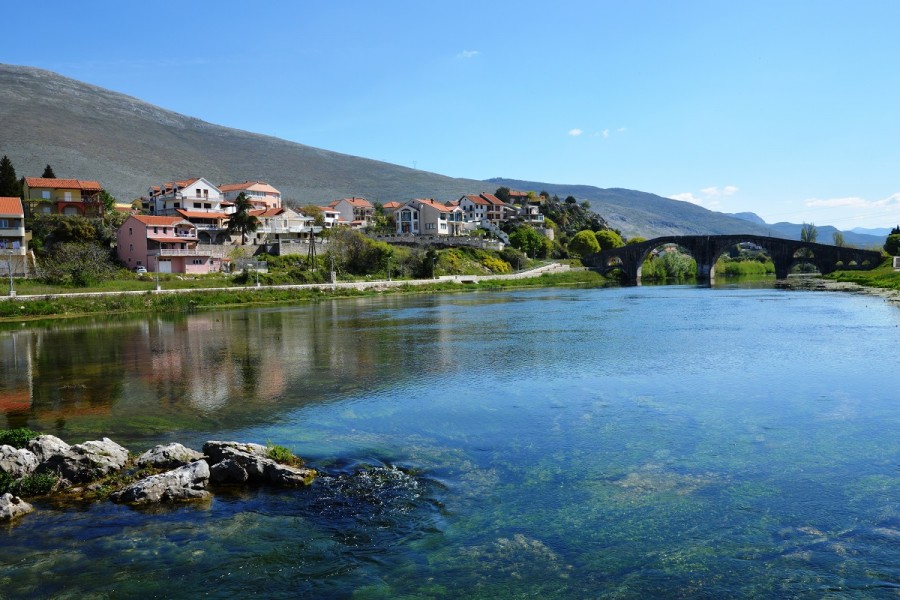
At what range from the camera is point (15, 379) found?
24.8 meters

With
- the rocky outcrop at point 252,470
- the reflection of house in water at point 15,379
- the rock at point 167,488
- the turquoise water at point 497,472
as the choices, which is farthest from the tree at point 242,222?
the rock at point 167,488

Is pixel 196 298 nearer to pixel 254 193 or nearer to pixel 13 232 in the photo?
pixel 13 232

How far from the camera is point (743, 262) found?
457 feet

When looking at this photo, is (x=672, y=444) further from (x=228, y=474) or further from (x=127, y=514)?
(x=127, y=514)

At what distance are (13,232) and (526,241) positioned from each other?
7899 cm

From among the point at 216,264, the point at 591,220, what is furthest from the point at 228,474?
the point at 591,220

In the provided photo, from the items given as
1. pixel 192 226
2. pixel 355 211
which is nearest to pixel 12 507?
pixel 192 226

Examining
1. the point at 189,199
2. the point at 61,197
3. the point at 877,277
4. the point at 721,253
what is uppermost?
the point at 189,199

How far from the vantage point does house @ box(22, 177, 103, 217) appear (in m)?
70.7

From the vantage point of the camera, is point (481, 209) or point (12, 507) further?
point (481, 209)

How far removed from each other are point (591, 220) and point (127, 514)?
156069 millimetres

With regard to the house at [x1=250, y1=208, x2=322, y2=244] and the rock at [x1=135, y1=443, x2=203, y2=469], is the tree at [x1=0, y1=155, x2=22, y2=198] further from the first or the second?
the rock at [x1=135, y1=443, x2=203, y2=469]

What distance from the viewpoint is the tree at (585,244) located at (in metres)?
124

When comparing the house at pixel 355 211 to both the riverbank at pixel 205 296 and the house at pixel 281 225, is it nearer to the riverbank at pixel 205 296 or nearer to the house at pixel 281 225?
the house at pixel 281 225
